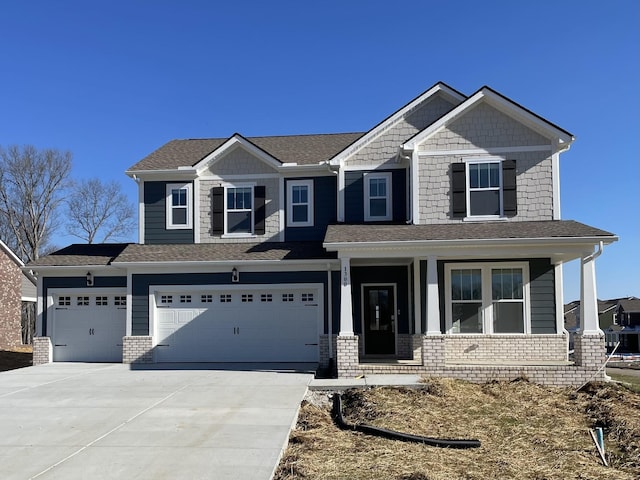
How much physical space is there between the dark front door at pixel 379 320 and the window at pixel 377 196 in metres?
2.00

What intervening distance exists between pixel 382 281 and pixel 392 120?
4.50 m

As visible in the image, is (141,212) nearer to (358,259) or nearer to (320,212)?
(320,212)

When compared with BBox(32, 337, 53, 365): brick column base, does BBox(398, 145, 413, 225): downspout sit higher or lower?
higher

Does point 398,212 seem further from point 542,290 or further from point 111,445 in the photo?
point 111,445

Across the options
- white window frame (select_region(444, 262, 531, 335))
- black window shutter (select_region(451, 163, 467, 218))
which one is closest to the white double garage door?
white window frame (select_region(444, 262, 531, 335))

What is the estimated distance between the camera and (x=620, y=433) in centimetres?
847

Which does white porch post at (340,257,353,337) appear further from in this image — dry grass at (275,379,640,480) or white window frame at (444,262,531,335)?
white window frame at (444,262,531,335)

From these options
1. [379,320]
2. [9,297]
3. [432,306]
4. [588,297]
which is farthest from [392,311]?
[9,297]

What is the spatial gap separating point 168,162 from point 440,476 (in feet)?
43.8

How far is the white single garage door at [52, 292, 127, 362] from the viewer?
16.5 metres

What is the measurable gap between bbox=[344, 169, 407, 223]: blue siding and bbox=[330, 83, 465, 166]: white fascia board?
55cm

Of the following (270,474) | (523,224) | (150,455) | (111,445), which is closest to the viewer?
(270,474)

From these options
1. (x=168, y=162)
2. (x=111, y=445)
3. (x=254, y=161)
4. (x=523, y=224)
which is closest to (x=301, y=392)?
(x=111, y=445)

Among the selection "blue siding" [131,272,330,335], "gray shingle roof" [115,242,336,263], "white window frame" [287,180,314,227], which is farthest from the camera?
"white window frame" [287,180,314,227]
